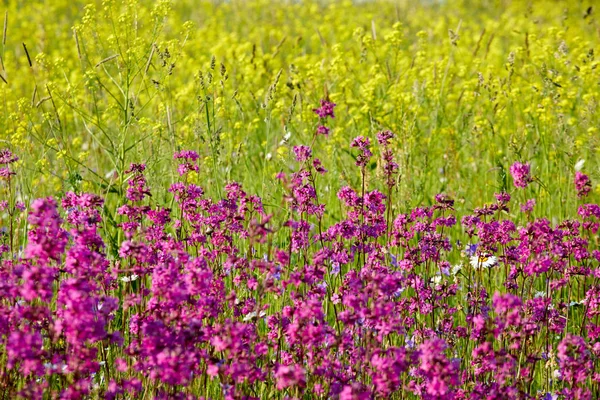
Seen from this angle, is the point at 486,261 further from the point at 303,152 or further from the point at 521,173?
the point at 303,152

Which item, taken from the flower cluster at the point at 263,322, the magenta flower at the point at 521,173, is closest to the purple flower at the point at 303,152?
the flower cluster at the point at 263,322

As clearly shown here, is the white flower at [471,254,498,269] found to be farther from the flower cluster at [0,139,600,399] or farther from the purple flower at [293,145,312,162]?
the purple flower at [293,145,312,162]

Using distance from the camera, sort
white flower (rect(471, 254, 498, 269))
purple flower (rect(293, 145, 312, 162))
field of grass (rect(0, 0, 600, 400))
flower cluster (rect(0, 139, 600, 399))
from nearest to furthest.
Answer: flower cluster (rect(0, 139, 600, 399))
field of grass (rect(0, 0, 600, 400))
purple flower (rect(293, 145, 312, 162))
white flower (rect(471, 254, 498, 269))

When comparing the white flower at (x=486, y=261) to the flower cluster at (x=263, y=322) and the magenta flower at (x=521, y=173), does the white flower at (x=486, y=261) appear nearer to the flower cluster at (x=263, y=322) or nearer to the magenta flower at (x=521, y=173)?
the flower cluster at (x=263, y=322)

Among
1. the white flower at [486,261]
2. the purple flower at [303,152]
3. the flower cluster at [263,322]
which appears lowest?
the white flower at [486,261]

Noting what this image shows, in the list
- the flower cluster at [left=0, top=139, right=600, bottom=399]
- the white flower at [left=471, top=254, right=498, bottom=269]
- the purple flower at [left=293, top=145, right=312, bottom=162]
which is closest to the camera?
A: the flower cluster at [left=0, top=139, right=600, bottom=399]

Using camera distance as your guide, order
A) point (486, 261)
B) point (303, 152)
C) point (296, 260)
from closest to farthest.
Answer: point (303, 152) → point (486, 261) → point (296, 260)

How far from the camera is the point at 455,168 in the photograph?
6.23 meters

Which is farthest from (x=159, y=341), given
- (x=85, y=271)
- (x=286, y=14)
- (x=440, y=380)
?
(x=286, y=14)

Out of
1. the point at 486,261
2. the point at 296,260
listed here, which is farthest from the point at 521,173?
the point at 296,260

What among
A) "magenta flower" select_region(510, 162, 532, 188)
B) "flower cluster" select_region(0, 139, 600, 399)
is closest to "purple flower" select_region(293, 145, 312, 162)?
"flower cluster" select_region(0, 139, 600, 399)

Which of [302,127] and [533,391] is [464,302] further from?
A: [302,127]

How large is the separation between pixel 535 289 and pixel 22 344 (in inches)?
125

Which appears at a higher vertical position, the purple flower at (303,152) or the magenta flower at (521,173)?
the purple flower at (303,152)
